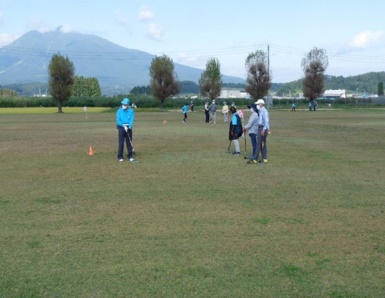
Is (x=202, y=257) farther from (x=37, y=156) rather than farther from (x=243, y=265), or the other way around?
(x=37, y=156)

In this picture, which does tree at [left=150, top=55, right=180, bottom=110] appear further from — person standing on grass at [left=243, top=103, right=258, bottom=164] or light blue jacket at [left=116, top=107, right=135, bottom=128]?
person standing on grass at [left=243, top=103, right=258, bottom=164]

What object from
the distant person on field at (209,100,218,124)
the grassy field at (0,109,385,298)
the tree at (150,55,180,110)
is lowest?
the grassy field at (0,109,385,298)

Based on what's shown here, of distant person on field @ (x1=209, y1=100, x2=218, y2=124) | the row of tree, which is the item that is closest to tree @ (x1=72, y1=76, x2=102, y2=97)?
the row of tree

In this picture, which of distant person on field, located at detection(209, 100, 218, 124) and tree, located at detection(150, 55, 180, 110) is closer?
distant person on field, located at detection(209, 100, 218, 124)

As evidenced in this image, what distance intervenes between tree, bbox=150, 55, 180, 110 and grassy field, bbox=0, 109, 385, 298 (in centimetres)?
6824

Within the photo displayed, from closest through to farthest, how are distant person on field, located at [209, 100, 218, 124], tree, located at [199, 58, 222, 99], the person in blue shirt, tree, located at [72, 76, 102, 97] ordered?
the person in blue shirt < distant person on field, located at [209, 100, 218, 124] < tree, located at [199, 58, 222, 99] < tree, located at [72, 76, 102, 97]

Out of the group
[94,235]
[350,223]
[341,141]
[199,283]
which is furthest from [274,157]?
[199,283]

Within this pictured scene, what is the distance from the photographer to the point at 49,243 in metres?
6.84

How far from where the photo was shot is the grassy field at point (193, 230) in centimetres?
536

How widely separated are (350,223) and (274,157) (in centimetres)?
905

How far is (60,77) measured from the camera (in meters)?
77.8

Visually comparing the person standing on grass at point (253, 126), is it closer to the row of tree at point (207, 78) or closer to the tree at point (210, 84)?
the row of tree at point (207, 78)

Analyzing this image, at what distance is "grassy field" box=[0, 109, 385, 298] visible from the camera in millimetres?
5355

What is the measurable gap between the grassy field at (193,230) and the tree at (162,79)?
68237 mm
